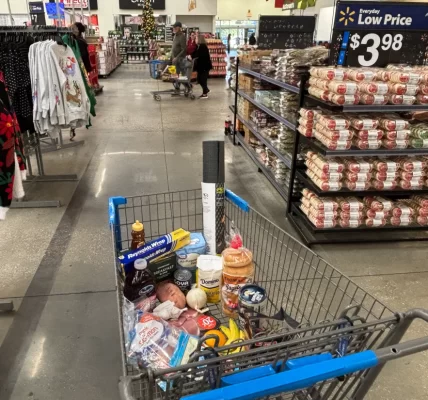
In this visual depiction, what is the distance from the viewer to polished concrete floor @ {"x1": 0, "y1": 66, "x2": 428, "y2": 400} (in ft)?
6.97

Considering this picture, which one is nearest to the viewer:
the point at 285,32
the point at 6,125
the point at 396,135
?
the point at 6,125

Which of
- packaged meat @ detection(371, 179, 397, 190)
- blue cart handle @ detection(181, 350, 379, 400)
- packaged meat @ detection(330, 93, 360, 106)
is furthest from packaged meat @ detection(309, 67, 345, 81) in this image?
blue cart handle @ detection(181, 350, 379, 400)

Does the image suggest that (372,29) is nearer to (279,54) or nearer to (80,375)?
(279,54)

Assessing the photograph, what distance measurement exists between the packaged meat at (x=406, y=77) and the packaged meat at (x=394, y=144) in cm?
46

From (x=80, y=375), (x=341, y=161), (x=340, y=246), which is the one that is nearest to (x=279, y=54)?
(x=341, y=161)

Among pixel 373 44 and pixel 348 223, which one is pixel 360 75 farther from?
pixel 348 223

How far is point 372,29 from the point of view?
10.5 feet

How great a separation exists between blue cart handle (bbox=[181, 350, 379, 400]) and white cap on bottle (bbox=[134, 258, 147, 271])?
968 mm

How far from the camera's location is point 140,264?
5.59 ft

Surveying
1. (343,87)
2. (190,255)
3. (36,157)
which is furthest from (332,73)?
(36,157)

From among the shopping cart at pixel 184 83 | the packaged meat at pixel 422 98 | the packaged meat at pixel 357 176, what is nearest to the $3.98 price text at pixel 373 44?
the packaged meat at pixel 422 98

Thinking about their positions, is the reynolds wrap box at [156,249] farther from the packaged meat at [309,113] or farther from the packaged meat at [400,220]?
the packaged meat at [400,220]

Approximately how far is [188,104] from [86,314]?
8.43 m

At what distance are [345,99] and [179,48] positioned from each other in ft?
29.4
